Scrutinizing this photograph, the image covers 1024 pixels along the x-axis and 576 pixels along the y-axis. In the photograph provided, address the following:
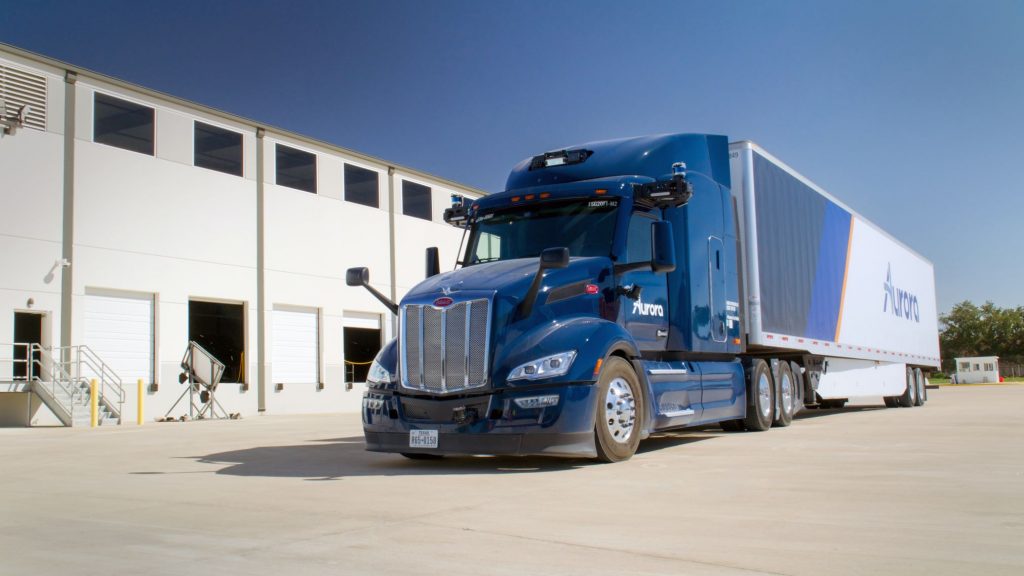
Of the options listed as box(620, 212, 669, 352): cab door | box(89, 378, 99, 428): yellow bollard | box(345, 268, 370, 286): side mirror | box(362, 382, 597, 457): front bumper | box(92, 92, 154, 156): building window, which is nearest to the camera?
box(362, 382, 597, 457): front bumper

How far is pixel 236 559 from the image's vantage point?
4.47 meters

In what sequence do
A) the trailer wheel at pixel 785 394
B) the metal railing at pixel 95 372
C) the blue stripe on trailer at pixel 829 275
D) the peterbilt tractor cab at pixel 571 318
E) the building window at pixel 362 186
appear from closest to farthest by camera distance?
1. the peterbilt tractor cab at pixel 571 318
2. the trailer wheel at pixel 785 394
3. the blue stripe on trailer at pixel 829 275
4. the metal railing at pixel 95 372
5. the building window at pixel 362 186

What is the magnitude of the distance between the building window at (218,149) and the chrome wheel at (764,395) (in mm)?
20947

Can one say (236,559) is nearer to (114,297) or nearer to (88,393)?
(88,393)

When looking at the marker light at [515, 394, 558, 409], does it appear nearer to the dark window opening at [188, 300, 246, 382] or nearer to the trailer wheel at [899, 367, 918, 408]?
the trailer wheel at [899, 367, 918, 408]

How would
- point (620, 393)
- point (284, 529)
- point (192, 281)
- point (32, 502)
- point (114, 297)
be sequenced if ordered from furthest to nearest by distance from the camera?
point (192, 281)
point (114, 297)
point (620, 393)
point (32, 502)
point (284, 529)

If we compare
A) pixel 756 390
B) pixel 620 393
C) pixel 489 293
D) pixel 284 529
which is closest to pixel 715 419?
pixel 756 390

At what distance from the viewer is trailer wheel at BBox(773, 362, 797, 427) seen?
14.2m

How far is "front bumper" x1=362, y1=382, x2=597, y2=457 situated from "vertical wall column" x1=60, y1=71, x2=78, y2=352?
19.1 metres

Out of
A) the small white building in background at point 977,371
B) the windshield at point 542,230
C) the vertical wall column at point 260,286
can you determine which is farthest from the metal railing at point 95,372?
the small white building in background at point 977,371

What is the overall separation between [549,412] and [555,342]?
2.18 ft

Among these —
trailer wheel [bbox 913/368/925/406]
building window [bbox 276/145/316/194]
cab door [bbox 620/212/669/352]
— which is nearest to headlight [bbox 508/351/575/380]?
cab door [bbox 620/212/669/352]

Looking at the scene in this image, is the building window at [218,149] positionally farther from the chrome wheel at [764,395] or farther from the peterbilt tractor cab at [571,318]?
the chrome wheel at [764,395]

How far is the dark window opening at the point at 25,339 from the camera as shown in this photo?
76.8ft
